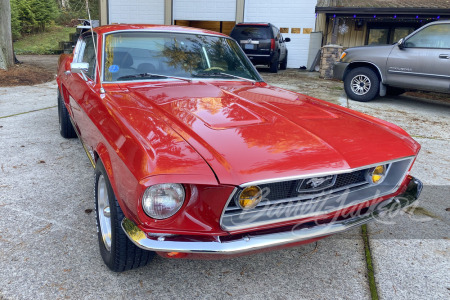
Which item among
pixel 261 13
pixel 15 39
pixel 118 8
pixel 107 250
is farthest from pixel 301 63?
pixel 15 39

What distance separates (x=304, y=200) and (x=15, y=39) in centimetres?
2248

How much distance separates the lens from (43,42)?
1969 centimetres

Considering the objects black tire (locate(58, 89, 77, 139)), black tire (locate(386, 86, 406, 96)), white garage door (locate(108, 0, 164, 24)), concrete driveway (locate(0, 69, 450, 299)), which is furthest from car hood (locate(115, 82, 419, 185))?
white garage door (locate(108, 0, 164, 24))

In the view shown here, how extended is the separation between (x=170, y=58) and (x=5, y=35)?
858 cm

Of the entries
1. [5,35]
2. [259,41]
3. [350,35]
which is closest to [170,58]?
[5,35]

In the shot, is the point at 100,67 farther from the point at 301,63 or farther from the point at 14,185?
the point at 301,63

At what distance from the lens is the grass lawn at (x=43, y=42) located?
1745 cm

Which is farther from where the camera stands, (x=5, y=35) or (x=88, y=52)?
(x=5, y=35)

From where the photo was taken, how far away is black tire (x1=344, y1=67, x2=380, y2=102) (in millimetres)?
7648

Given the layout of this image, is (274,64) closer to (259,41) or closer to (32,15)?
(259,41)

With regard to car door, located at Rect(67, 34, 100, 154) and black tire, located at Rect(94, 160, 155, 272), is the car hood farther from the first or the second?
black tire, located at Rect(94, 160, 155, 272)

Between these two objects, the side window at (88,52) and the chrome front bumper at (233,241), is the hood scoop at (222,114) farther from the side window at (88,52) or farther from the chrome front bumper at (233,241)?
the side window at (88,52)

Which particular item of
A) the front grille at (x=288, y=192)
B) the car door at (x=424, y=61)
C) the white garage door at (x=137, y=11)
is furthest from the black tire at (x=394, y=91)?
the white garage door at (x=137, y=11)

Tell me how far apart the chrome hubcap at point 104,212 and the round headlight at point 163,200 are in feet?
2.16
